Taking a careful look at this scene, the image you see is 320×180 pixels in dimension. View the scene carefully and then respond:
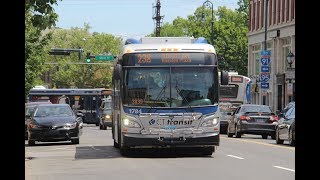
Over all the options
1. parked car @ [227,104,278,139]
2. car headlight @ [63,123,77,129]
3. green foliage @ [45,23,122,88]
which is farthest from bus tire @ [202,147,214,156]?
green foliage @ [45,23,122,88]

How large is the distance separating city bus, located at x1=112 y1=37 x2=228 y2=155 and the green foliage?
336ft

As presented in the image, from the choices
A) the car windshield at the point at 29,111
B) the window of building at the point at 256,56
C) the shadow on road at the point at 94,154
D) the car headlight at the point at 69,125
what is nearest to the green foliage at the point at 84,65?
the window of building at the point at 256,56

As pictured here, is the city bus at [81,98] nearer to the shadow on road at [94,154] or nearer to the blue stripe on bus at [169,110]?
the shadow on road at [94,154]

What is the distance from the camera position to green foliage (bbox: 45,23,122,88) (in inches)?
4914

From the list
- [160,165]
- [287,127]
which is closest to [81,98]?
[287,127]

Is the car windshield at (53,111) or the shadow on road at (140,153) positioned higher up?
the car windshield at (53,111)

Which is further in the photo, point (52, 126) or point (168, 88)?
point (52, 126)

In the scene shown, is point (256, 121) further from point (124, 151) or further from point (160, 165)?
point (160, 165)

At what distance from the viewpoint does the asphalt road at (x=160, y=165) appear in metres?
15.6

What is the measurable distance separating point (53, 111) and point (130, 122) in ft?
30.4

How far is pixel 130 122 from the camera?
68.0 ft

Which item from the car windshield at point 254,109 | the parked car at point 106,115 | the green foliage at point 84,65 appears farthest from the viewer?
the green foliage at point 84,65
